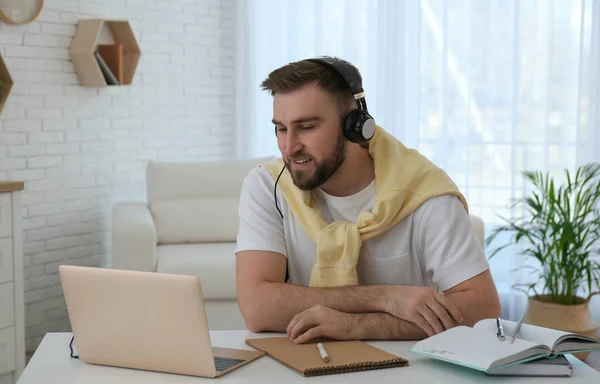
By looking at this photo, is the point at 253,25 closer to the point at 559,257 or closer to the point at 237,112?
the point at 237,112

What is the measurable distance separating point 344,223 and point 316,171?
0.15 m

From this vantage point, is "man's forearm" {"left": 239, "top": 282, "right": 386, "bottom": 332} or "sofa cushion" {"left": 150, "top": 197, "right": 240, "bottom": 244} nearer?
"man's forearm" {"left": 239, "top": 282, "right": 386, "bottom": 332}

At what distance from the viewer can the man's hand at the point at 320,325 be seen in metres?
1.65

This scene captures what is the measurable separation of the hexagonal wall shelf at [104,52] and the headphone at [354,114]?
2.73 m

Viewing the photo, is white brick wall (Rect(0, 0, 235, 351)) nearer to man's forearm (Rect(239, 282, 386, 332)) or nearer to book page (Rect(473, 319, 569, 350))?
man's forearm (Rect(239, 282, 386, 332))

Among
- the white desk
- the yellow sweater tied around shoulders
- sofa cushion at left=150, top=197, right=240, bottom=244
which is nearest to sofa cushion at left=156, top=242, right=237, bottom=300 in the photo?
sofa cushion at left=150, top=197, right=240, bottom=244

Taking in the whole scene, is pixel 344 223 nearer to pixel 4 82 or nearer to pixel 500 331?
pixel 500 331

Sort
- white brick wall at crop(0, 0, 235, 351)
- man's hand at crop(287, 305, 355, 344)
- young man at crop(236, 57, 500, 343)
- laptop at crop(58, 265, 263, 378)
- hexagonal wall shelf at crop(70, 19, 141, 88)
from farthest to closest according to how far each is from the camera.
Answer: hexagonal wall shelf at crop(70, 19, 141, 88) → white brick wall at crop(0, 0, 235, 351) → young man at crop(236, 57, 500, 343) → man's hand at crop(287, 305, 355, 344) → laptop at crop(58, 265, 263, 378)

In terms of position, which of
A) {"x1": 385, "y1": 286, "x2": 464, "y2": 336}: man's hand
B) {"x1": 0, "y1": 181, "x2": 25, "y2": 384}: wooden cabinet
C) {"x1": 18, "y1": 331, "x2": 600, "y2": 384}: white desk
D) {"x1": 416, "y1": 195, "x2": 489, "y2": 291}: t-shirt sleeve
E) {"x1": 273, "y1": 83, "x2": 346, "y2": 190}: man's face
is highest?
{"x1": 273, "y1": 83, "x2": 346, "y2": 190}: man's face

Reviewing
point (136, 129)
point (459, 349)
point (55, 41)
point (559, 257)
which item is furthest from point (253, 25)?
→ point (459, 349)

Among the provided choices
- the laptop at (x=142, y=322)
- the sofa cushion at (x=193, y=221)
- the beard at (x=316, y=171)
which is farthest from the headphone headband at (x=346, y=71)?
the sofa cushion at (x=193, y=221)

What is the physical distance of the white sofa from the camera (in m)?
3.85

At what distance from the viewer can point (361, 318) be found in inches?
67.3

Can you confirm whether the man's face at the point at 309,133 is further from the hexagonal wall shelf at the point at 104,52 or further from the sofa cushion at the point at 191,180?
the hexagonal wall shelf at the point at 104,52
